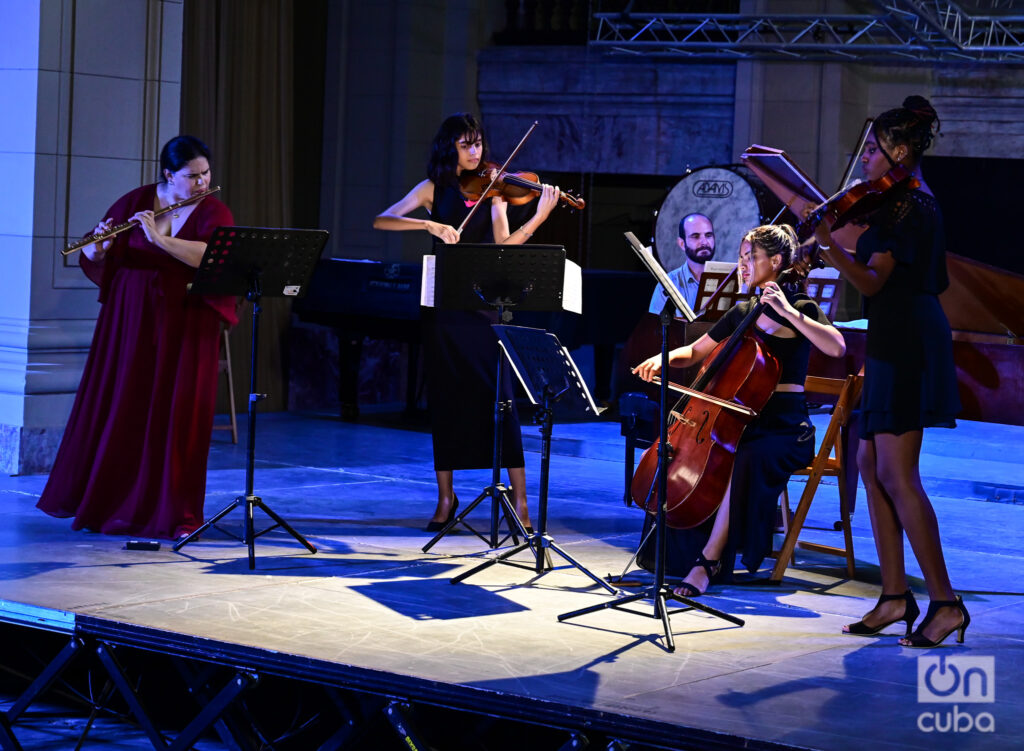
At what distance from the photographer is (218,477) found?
656 cm

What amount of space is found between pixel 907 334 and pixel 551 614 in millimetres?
1307

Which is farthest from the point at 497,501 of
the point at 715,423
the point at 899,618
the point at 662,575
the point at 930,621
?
the point at 930,621

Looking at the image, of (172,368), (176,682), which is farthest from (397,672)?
(172,368)

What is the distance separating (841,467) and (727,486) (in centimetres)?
70

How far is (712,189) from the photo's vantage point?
8.89m

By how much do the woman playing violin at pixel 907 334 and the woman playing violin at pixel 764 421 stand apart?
0.57m

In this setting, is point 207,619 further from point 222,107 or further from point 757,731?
point 222,107

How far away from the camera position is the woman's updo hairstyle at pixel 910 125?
387 cm

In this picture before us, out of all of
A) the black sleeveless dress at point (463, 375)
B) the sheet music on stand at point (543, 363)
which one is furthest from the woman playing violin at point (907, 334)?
the black sleeveless dress at point (463, 375)

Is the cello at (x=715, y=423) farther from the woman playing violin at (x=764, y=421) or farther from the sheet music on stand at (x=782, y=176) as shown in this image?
the sheet music on stand at (x=782, y=176)

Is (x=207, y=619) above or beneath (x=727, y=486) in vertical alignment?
beneath

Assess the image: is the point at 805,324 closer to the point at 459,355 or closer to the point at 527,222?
the point at 527,222

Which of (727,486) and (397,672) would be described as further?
(727,486)

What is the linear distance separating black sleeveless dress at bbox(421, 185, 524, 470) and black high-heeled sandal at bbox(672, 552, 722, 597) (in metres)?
1.00
